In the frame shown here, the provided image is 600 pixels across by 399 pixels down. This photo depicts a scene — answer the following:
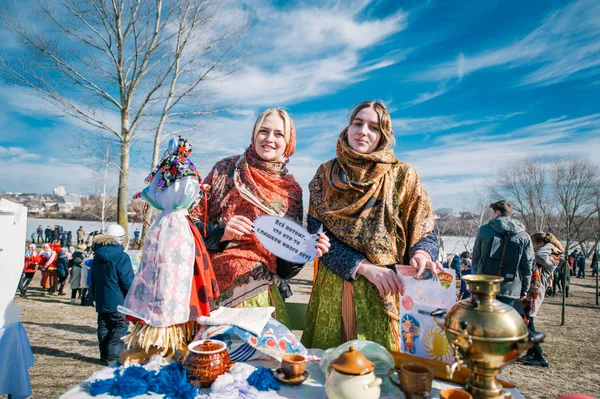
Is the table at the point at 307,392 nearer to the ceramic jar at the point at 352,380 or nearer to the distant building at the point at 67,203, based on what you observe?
the ceramic jar at the point at 352,380

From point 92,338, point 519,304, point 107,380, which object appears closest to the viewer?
point 107,380

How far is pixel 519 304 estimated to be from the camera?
5297mm

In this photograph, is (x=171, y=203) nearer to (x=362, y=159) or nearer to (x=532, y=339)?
(x=362, y=159)

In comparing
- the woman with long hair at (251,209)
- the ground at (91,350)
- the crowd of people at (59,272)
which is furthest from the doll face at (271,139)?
the crowd of people at (59,272)

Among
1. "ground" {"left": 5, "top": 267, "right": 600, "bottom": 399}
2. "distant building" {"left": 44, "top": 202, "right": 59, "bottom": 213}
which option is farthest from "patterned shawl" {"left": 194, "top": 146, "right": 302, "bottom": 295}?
"distant building" {"left": 44, "top": 202, "right": 59, "bottom": 213}

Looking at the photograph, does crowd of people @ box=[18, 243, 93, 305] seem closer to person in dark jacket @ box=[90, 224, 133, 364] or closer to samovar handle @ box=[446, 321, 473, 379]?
person in dark jacket @ box=[90, 224, 133, 364]

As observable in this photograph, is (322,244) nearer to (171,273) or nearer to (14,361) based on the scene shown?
(171,273)

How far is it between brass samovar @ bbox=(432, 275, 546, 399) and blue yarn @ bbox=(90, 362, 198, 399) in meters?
0.87

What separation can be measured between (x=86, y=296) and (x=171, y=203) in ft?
30.6

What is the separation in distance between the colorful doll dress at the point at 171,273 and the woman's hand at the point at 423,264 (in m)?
0.94

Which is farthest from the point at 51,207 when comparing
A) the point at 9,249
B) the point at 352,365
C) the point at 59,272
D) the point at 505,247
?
the point at 352,365

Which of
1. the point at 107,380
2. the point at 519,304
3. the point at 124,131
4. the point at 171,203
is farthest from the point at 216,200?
the point at 124,131

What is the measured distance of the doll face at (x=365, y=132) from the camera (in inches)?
71.4

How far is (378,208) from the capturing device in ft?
5.70
